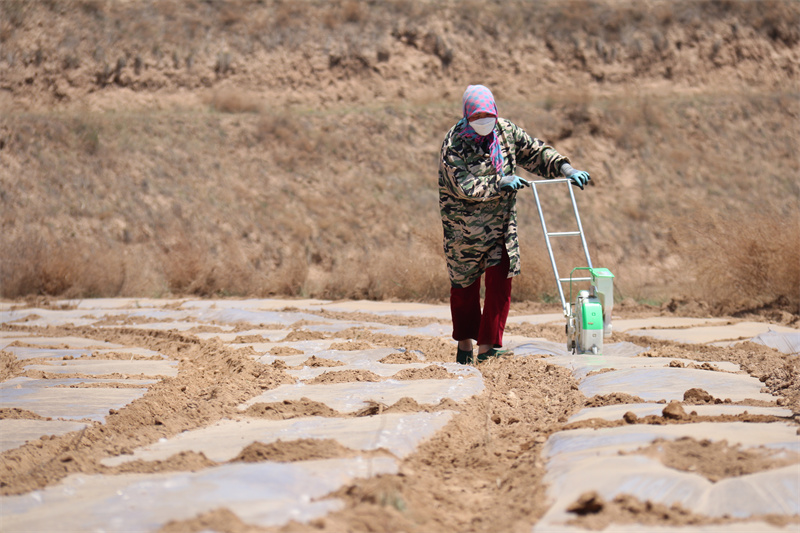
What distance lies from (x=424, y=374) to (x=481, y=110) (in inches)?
62.6

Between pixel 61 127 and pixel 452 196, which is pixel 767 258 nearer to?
pixel 452 196

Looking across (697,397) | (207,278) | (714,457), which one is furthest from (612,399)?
(207,278)

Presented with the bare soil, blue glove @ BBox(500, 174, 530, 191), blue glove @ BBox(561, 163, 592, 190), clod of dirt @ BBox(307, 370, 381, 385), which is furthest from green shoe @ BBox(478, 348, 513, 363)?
blue glove @ BBox(561, 163, 592, 190)

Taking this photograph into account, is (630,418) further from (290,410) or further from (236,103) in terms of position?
(236,103)

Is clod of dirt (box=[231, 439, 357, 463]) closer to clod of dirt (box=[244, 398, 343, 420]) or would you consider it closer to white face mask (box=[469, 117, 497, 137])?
clod of dirt (box=[244, 398, 343, 420])

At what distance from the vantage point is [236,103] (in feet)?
72.3

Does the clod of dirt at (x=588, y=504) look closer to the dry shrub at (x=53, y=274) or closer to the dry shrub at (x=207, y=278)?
the dry shrub at (x=207, y=278)

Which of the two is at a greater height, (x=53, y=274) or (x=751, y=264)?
(x=751, y=264)

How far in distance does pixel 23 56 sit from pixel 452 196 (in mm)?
22104

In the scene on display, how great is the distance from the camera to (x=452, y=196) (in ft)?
15.5

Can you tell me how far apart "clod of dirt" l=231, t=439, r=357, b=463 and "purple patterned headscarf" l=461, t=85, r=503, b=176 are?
2591 millimetres

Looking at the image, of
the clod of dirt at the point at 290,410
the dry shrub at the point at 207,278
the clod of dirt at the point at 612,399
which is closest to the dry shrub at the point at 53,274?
the dry shrub at the point at 207,278

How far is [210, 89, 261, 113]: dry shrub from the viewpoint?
2203 cm

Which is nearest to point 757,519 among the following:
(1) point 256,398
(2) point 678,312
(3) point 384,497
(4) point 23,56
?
(3) point 384,497
